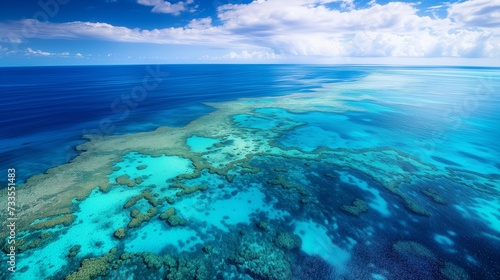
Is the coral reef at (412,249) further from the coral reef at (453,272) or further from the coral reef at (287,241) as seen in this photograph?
the coral reef at (287,241)

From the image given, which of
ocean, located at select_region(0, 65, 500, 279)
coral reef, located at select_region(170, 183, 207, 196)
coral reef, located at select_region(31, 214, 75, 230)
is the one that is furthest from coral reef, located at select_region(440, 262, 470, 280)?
Answer: coral reef, located at select_region(31, 214, 75, 230)

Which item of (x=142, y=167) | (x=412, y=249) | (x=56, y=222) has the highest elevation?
(x=56, y=222)

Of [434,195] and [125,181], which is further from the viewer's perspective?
[125,181]

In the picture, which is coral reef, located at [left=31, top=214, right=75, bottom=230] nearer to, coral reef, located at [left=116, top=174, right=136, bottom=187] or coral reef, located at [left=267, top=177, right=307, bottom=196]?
coral reef, located at [left=116, top=174, right=136, bottom=187]

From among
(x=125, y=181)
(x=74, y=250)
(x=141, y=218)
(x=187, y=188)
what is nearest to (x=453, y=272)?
(x=187, y=188)

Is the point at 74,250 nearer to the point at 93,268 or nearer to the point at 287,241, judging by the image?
the point at 93,268

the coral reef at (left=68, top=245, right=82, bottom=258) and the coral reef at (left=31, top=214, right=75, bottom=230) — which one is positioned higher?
the coral reef at (left=31, top=214, right=75, bottom=230)

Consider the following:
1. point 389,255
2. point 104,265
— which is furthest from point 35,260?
point 389,255

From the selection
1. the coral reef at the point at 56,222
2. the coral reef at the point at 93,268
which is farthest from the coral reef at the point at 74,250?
the coral reef at the point at 56,222
